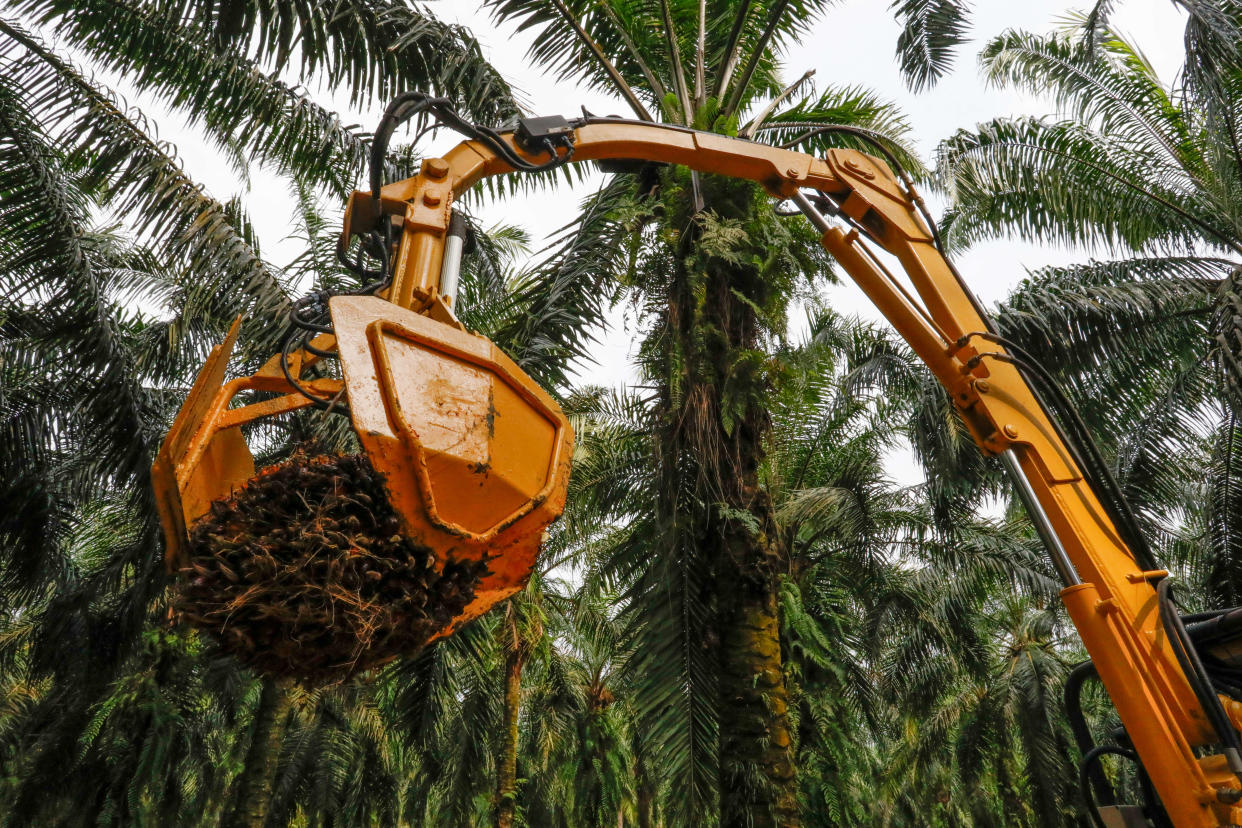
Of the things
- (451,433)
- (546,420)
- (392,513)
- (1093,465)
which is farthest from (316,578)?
(1093,465)

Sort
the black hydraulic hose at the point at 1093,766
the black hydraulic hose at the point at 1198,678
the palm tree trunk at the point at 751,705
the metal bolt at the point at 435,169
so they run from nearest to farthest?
the black hydraulic hose at the point at 1198,678 → the metal bolt at the point at 435,169 → the black hydraulic hose at the point at 1093,766 → the palm tree trunk at the point at 751,705

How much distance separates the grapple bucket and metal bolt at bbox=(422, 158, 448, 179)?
1285mm

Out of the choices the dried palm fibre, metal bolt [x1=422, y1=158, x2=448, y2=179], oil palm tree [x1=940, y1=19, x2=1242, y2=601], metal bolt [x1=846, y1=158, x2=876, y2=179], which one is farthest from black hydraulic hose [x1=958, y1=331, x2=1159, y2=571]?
oil palm tree [x1=940, y1=19, x2=1242, y2=601]

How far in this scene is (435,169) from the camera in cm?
370

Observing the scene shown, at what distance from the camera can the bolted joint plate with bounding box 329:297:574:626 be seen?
230 centimetres

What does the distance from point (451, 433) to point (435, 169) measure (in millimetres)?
1682

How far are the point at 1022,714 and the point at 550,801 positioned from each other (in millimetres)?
13922

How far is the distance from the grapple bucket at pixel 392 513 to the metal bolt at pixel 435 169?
1285mm

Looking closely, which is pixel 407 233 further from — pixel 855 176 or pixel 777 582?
pixel 777 582

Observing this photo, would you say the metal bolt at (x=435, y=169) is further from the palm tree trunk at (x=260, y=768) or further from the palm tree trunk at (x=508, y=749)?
the palm tree trunk at (x=508, y=749)

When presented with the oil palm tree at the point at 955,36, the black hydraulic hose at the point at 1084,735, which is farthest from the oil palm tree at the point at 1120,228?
the black hydraulic hose at the point at 1084,735

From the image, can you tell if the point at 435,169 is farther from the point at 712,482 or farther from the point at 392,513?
the point at 712,482

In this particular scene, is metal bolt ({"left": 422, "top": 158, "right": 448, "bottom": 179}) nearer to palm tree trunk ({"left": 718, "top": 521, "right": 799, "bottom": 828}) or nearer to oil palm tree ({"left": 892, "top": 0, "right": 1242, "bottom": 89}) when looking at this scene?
palm tree trunk ({"left": 718, "top": 521, "right": 799, "bottom": 828})

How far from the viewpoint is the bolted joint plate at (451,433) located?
7.54ft
